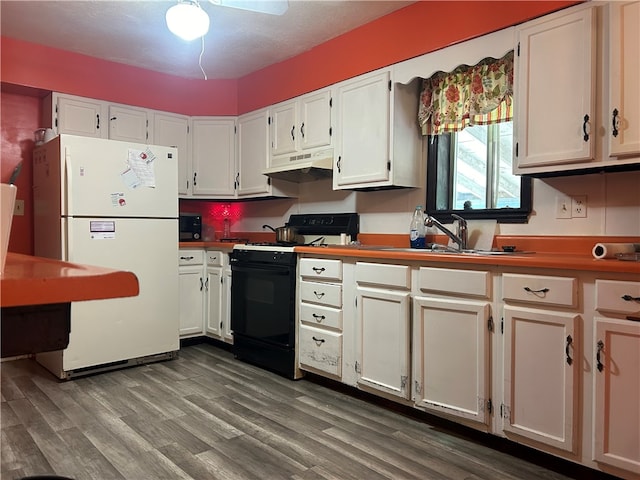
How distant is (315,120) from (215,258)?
148cm

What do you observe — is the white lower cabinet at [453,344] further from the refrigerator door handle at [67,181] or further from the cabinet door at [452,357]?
the refrigerator door handle at [67,181]

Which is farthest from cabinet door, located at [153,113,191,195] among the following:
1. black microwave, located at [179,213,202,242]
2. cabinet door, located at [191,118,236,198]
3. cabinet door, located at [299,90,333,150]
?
cabinet door, located at [299,90,333,150]

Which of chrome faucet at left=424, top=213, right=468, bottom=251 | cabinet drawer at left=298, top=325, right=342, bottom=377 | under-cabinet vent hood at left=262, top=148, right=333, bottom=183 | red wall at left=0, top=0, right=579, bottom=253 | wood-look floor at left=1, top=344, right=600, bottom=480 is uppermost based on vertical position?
red wall at left=0, top=0, right=579, bottom=253

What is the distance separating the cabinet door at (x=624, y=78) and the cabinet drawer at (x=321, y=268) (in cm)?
155

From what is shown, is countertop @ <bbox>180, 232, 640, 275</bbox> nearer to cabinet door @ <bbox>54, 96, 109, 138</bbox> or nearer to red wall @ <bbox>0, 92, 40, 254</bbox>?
cabinet door @ <bbox>54, 96, 109, 138</bbox>

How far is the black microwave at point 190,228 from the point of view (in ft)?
13.7

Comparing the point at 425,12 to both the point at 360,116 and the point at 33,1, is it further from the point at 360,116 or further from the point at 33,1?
the point at 33,1

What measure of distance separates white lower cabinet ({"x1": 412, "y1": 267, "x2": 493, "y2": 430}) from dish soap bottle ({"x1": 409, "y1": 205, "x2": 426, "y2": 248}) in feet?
1.92

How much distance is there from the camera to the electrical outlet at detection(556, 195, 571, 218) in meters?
2.33

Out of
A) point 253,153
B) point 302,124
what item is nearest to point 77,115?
point 253,153

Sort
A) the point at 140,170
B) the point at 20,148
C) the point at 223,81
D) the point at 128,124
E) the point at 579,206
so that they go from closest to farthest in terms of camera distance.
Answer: the point at 579,206
the point at 140,170
the point at 20,148
the point at 128,124
the point at 223,81

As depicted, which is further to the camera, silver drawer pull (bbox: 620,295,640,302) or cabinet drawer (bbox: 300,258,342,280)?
cabinet drawer (bbox: 300,258,342,280)

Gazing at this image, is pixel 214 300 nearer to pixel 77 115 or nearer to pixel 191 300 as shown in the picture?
pixel 191 300

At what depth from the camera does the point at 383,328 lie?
2.50 meters
